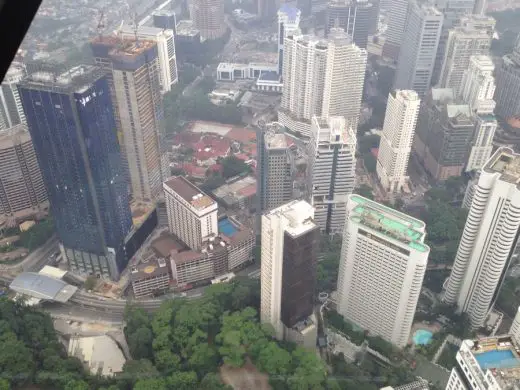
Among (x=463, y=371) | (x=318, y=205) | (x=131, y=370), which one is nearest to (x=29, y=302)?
(x=131, y=370)

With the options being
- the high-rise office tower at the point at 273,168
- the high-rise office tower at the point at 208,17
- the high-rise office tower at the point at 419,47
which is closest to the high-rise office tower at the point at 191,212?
the high-rise office tower at the point at 273,168

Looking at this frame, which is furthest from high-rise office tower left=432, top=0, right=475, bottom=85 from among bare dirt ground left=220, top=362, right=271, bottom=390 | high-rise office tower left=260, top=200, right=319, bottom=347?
bare dirt ground left=220, top=362, right=271, bottom=390

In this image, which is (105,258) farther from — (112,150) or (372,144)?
(372,144)

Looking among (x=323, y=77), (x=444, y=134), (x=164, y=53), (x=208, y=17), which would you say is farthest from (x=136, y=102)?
(x=208, y=17)

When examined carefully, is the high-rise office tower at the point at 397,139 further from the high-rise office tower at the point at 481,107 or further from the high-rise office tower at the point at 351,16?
the high-rise office tower at the point at 351,16

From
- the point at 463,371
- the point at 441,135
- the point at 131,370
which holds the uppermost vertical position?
the point at 463,371

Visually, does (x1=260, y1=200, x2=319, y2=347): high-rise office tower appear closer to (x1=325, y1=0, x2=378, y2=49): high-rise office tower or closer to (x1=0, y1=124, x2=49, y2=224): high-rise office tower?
(x1=0, y1=124, x2=49, y2=224): high-rise office tower
